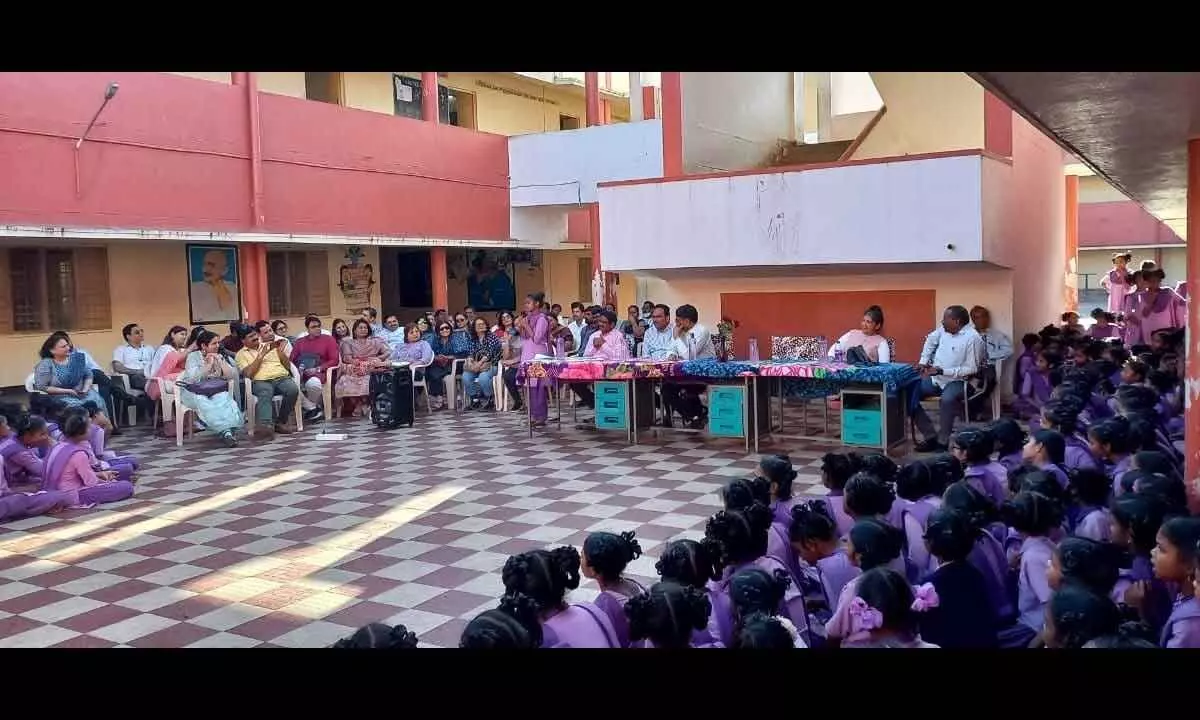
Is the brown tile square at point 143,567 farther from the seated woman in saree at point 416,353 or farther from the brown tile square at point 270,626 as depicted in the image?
the seated woman in saree at point 416,353

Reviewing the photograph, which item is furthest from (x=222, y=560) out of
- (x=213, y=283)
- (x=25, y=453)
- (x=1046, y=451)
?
(x=213, y=283)

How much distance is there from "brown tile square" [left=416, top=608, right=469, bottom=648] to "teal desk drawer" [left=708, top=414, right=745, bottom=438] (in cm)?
468

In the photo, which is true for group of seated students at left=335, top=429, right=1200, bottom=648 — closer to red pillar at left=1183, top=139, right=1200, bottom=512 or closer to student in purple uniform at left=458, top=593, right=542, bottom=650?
student in purple uniform at left=458, top=593, right=542, bottom=650

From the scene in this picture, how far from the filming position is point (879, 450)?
28.0ft

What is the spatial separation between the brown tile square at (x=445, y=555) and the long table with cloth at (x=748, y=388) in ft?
12.0

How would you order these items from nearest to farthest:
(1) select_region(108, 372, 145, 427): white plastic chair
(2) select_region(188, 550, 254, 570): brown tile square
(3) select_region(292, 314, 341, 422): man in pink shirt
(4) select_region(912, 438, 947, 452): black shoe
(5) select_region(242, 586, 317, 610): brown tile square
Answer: (5) select_region(242, 586, 317, 610): brown tile square
(2) select_region(188, 550, 254, 570): brown tile square
(4) select_region(912, 438, 947, 452): black shoe
(1) select_region(108, 372, 145, 427): white plastic chair
(3) select_region(292, 314, 341, 422): man in pink shirt

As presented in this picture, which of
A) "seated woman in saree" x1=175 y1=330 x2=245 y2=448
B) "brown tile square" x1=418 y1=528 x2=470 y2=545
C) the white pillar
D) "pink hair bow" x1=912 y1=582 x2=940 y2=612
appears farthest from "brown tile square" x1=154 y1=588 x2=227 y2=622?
the white pillar

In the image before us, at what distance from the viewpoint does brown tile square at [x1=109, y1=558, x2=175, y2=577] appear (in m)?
5.91

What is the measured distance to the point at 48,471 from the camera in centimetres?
757

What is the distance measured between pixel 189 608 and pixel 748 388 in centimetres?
532

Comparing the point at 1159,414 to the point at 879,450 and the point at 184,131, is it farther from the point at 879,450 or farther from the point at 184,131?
the point at 184,131
